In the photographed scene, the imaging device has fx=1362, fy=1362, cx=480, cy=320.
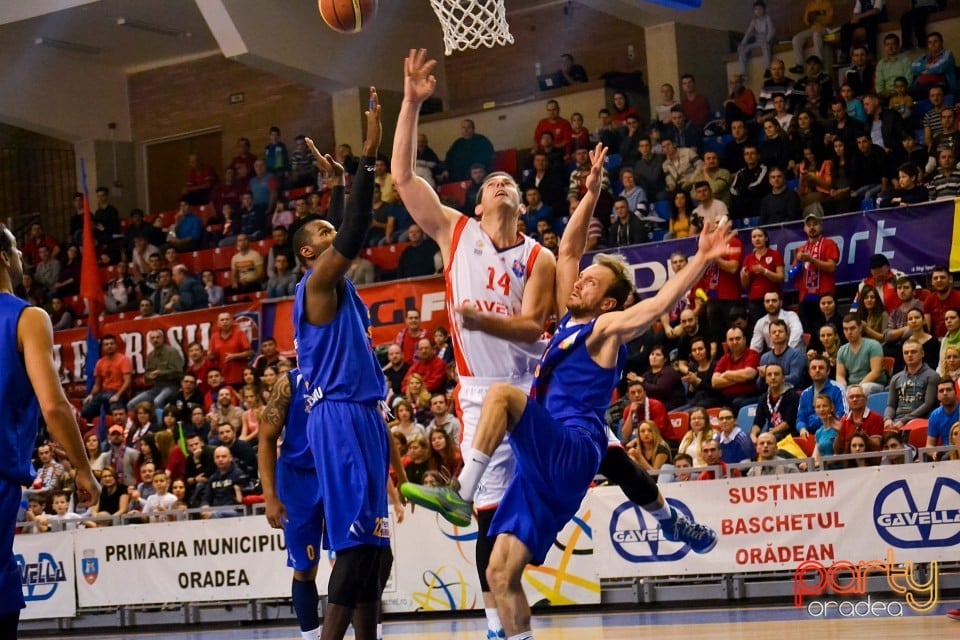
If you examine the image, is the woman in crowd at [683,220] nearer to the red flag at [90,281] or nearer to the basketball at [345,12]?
the basketball at [345,12]

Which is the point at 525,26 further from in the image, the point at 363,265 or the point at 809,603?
the point at 809,603

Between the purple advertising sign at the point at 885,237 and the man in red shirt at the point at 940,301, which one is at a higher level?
the purple advertising sign at the point at 885,237

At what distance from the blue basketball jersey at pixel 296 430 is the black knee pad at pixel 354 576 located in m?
1.07

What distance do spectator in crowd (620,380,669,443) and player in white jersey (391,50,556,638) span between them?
6639 mm

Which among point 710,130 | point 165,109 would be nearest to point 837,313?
point 710,130

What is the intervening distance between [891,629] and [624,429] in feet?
16.9

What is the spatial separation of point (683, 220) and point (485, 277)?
968 centimetres

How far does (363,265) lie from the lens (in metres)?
18.7

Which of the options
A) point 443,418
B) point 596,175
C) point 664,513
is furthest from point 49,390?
point 443,418

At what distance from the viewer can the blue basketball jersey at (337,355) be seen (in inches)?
263

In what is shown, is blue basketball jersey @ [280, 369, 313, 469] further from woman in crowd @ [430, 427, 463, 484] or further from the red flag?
the red flag

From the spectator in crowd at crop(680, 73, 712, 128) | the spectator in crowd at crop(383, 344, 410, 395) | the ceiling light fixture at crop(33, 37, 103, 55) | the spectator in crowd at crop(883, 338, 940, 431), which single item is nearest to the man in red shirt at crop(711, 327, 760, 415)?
the spectator in crowd at crop(883, 338, 940, 431)

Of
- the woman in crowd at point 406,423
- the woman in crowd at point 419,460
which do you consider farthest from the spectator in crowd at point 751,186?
the woman in crowd at point 419,460

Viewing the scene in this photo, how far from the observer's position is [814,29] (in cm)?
1872
